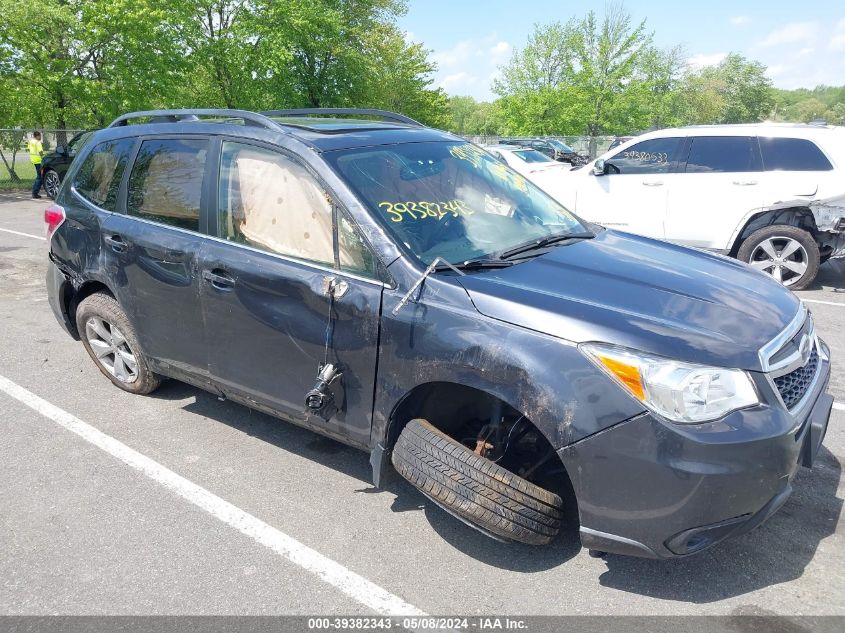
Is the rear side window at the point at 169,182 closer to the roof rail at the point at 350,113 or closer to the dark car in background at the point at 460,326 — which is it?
the dark car in background at the point at 460,326

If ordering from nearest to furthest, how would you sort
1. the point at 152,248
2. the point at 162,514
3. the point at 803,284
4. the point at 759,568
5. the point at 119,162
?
the point at 759,568 → the point at 162,514 → the point at 152,248 → the point at 119,162 → the point at 803,284

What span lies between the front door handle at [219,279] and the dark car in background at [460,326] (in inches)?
0.5

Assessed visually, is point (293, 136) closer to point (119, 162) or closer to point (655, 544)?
point (119, 162)

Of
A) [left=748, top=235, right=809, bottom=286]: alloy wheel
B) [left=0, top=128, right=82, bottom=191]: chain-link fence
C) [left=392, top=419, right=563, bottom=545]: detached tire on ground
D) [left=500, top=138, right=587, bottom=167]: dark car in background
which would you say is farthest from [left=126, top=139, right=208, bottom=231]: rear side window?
[left=500, top=138, right=587, bottom=167]: dark car in background

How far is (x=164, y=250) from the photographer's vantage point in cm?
374

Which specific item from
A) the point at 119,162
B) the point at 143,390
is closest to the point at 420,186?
the point at 119,162

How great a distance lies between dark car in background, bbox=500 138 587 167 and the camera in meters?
27.0

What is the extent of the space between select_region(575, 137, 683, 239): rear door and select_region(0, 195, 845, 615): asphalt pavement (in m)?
4.52

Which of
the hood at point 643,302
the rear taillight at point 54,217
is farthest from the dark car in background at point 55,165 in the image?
the hood at point 643,302

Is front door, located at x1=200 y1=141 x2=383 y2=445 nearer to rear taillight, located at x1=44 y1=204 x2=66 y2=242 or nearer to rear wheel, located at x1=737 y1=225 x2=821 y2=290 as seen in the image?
rear taillight, located at x1=44 y1=204 x2=66 y2=242

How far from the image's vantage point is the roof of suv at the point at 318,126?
3.41 m

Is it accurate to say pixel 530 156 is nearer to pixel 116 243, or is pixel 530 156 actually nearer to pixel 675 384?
pixel 116 243

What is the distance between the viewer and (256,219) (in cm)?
344

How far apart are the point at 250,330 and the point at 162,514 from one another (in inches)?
39.9
